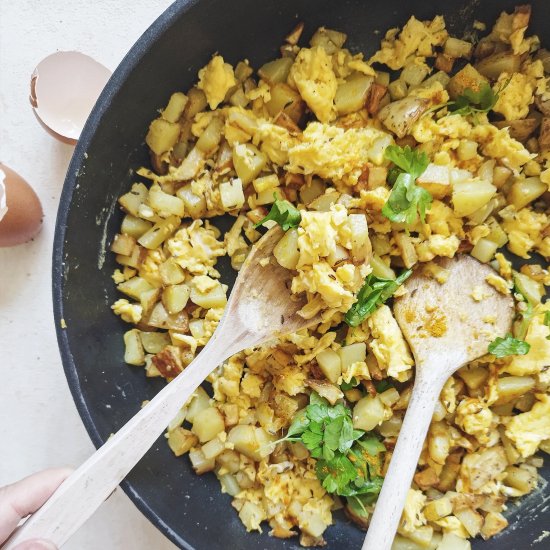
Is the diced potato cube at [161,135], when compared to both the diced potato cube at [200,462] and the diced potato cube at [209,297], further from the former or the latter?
the diced potato cube at [200,462]

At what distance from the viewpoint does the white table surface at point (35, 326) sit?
2148 mm

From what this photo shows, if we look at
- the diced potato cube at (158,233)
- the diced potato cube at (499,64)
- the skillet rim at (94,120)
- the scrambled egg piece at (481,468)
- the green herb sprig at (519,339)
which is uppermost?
the skillet rim at (94,120)

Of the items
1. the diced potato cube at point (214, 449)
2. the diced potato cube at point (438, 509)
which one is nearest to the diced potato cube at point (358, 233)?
the diced potato cube at point (214, 449)

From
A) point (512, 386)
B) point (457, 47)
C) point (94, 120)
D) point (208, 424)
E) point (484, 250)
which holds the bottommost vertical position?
point (512, 386)

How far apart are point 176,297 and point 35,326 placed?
1.85ft

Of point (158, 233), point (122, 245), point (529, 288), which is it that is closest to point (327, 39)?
point (158, 233)

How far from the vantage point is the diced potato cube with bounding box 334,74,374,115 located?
198cm

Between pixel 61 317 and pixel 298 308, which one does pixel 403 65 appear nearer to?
pixel 298 308

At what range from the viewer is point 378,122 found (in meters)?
2.01

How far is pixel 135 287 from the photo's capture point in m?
2.05

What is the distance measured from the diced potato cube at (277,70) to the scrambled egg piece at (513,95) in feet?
2.21

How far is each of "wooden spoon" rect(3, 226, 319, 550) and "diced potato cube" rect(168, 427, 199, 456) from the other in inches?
Result: 14.5

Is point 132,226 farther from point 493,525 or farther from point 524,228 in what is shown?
point 493,525

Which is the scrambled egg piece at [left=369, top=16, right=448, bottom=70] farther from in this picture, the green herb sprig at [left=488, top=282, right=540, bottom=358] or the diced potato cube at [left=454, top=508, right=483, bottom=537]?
the diced potato cube at [left=454, top=508, right=483, bottom=537]
